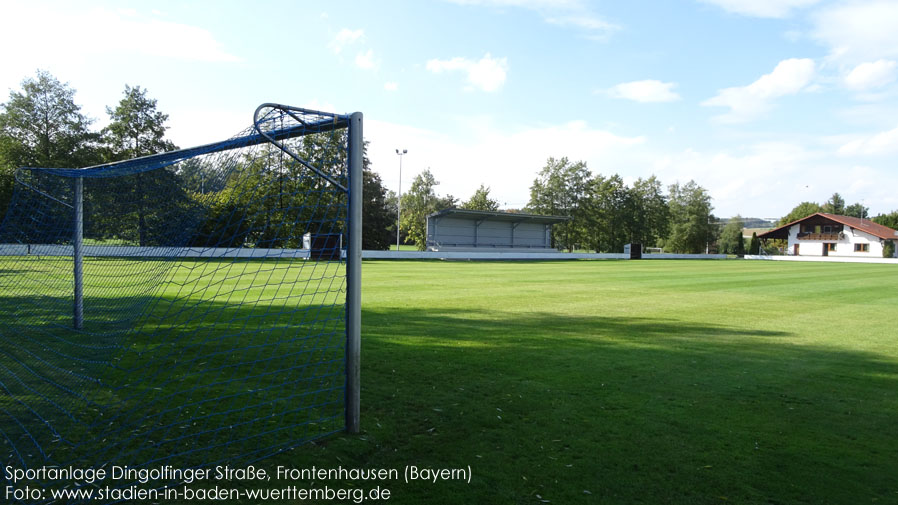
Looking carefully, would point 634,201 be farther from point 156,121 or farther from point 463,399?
point 463,399

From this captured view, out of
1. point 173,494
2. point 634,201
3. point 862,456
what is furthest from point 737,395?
point 634,201

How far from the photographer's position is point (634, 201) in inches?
2699

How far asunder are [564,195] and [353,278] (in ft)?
221

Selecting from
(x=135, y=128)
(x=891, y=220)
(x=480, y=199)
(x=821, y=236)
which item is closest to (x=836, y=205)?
(x=891, y=220)

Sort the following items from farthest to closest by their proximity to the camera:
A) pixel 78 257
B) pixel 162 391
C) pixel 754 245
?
pixel 754 245, pixel 78 257, pixel 162 391

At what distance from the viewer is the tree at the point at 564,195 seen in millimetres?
68500

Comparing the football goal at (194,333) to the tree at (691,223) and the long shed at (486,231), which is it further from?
the tree at (691,223)

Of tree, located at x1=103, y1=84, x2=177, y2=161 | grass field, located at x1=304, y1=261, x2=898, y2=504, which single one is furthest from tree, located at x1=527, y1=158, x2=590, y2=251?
grass field, located at x1=304, y1=261, x2=898, y2=504

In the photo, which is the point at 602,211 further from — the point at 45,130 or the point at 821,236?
the point at 45,130

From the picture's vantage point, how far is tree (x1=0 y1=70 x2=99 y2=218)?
134ft

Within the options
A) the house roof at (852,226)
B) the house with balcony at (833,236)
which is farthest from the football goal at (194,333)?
the house with balcony at (833,236)

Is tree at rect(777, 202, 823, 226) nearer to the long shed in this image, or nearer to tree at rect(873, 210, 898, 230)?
tree at rect(873, 210, 898, 230)

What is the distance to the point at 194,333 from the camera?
754 cm

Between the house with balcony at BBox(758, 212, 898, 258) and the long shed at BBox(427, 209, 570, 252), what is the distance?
115 feet
